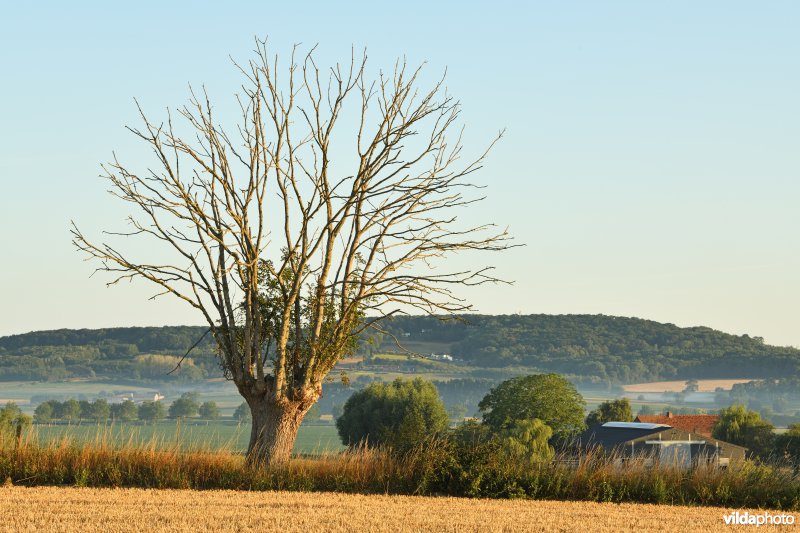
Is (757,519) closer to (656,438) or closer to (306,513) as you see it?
(306,513)

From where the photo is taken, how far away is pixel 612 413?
112 m

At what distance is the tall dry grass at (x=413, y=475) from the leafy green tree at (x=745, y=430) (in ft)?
275

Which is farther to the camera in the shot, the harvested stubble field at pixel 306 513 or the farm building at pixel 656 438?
the farm building at pixel 656 438

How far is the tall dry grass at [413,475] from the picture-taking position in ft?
67.1

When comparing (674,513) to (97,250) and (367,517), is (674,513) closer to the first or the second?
(367,517)

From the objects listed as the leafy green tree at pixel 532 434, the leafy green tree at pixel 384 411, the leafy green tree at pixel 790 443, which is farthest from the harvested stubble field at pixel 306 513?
the leafy green tree at pixel 384 411

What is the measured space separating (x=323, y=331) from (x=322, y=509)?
753 cm

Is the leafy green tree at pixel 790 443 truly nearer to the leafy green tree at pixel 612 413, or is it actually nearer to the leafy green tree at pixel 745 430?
the leafy green tree at pixel 745 430

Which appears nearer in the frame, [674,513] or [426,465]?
[674,513]

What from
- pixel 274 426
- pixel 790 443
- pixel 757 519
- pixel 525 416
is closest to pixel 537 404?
pixel 525 416

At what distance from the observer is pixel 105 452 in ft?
69.5

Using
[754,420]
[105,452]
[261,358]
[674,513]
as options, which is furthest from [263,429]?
[754,420]

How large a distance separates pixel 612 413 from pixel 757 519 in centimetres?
9563

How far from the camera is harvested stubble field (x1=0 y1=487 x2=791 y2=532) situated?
1539 centimetres
